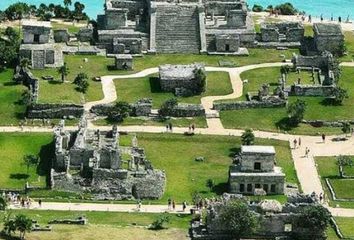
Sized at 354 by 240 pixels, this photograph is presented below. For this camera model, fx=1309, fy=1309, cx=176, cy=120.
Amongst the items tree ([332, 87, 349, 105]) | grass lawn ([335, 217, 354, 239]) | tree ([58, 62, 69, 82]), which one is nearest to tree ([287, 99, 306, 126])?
tree ([332, 87, 349, 105])

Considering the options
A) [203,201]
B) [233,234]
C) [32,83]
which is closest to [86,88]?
[32,83]

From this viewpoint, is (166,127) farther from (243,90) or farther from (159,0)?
(159,0)

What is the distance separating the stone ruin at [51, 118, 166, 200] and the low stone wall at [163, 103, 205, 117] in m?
14.1

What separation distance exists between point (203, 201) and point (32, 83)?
117ft

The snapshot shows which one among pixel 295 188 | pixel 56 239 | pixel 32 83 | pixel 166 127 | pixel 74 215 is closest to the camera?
pixel 56 239

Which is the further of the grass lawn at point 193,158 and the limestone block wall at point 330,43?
the limestone block wall at point 330,43

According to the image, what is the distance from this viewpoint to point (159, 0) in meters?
167

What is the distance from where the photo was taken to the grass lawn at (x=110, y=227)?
104562mm

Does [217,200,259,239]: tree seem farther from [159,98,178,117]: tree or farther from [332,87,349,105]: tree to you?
[332,87,349,105]: tree

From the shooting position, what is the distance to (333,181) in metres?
124

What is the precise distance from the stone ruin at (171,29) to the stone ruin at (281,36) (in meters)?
1.68

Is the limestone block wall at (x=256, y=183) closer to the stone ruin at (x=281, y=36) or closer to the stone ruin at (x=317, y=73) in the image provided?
the stone ruin at (x=317, y=73)

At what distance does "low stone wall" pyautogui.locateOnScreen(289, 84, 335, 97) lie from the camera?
14562 cm

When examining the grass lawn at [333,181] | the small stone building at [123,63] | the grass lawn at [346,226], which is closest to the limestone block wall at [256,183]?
the grass lawn at [333,181]
